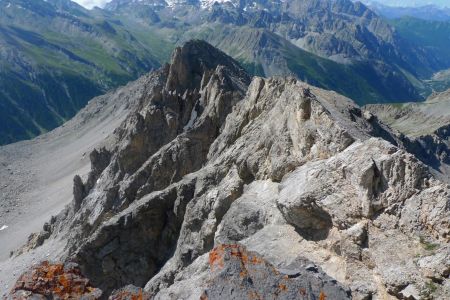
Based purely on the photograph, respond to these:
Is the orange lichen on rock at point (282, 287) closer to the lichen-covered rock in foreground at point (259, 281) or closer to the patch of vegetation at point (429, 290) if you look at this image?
the lichen-covered rock in foreground at point (259, 281)

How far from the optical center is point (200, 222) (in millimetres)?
32906

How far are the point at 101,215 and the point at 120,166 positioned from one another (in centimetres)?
1797

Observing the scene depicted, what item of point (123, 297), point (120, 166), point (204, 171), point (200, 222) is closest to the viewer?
point (123, 297)

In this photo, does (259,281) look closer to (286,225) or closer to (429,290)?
(429,290)

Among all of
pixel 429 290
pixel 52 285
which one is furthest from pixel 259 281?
pixel 52 285

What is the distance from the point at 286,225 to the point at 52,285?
11079 mm

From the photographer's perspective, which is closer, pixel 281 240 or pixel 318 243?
pixel 318 243

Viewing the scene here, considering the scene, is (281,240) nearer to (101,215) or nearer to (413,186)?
(413,186)

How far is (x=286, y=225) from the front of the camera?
984 inches

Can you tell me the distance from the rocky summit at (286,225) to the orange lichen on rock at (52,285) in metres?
0.06

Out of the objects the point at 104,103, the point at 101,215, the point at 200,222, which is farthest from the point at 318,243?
the point at 104,103

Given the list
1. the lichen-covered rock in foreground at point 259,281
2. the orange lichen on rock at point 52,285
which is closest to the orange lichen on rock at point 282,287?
the lichen-covered rock in foreground at point 259,281

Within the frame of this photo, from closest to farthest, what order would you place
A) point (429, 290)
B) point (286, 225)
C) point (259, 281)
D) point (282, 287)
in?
point (429, 290), point (282, 287), point (259, 281), point (286, 225)

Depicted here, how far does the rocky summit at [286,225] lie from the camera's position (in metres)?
18.3
